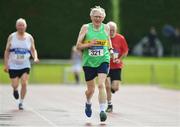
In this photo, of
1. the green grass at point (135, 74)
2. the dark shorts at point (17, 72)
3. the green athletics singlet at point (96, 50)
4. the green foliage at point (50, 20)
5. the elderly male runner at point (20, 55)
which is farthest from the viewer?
the green foliage at point (50, 20)

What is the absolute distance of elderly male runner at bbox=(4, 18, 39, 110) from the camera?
65.4 feet

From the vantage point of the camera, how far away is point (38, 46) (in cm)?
4472

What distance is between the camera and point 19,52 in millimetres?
20016

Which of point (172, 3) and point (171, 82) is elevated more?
point (172, 3)

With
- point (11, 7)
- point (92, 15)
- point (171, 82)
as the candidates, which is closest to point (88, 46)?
point (92, 15)

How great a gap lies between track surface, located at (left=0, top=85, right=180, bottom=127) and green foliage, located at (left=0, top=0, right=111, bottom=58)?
49.0ft

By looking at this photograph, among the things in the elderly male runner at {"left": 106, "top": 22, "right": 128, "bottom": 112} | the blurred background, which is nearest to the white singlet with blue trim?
the elderly male runner at {"left": 106, "top": 22, "right": 128, "bottom": 112}

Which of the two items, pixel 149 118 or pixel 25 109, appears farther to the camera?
pixel 25 109

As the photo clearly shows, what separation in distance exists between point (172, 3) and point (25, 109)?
3048cm

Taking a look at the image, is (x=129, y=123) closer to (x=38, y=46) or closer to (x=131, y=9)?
(x=38, y=46)

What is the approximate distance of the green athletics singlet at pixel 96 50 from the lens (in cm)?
1633

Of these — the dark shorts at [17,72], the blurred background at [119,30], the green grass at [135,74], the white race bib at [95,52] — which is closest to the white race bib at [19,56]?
the dark shorts at [17,72]

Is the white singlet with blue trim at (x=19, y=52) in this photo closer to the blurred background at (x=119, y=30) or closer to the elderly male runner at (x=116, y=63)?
the elderly male runner at (x=116, y=63)

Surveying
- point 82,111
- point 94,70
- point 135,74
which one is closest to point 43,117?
point 94,70
